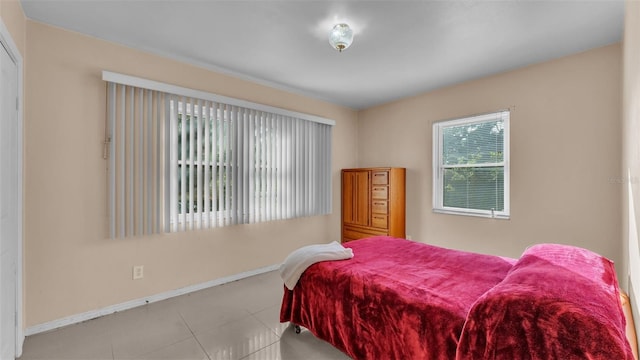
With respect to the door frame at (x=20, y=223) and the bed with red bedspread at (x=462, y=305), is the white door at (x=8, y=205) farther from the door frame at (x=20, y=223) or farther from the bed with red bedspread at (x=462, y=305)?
the bed with red bedspread at (x=462, y=305)

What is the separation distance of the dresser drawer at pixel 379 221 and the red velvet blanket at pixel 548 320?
8.94ft

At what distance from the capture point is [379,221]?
425 centimetres

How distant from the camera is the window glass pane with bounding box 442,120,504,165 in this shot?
3.48 metres

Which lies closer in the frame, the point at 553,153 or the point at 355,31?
the point at 355,31

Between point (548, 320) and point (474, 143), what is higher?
point (474, 143)

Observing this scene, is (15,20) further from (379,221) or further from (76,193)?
(379,221)

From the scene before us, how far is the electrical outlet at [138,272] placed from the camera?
283 cm

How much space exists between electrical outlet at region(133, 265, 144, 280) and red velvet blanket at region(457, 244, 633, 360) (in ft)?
9.55

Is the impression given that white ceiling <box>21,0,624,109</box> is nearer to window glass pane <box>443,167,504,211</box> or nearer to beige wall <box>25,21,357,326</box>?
beige wall <box>25,21,357,326</box>

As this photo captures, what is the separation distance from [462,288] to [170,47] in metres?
3.25

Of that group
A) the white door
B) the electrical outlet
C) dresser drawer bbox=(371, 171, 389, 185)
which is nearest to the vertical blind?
the electrical outlet

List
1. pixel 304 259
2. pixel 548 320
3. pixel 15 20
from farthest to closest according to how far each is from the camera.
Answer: pixel 304 259
pixel 15 20
pixel 548 320

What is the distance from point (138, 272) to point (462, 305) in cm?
293

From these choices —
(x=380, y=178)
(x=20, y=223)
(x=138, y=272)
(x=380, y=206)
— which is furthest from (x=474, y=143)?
(x=20, y=223)
